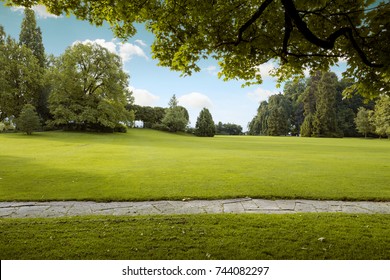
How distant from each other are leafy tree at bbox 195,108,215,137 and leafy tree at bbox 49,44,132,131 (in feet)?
49.9

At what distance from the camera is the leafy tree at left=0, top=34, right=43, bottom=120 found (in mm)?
36562

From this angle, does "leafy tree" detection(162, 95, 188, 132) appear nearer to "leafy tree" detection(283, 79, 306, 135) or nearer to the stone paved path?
the stone paved path

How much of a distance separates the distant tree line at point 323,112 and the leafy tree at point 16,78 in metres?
44.9

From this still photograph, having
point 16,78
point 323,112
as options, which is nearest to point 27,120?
point 16,78

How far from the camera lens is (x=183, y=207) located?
19.9ft

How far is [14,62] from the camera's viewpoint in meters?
37.5

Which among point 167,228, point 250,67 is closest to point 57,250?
point 167,228

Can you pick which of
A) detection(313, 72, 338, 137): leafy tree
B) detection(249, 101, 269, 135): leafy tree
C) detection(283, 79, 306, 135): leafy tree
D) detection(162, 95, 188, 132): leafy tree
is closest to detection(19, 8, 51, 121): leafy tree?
detection(162, 95, 188, 132): leafy tree

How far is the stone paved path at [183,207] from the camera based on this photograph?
5.68m

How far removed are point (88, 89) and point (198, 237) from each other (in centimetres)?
4156

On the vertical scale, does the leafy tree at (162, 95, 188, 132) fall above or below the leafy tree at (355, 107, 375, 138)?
below

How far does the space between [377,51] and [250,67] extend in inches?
121

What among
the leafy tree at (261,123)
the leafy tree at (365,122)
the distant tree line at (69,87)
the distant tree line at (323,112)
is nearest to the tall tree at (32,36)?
the distant tree line at (69,87)
